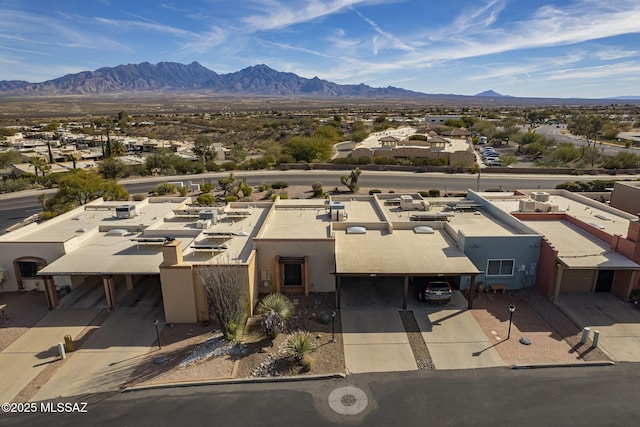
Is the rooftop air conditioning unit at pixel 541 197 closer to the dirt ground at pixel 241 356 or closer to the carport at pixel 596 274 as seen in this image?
the carport at pixel 596 274

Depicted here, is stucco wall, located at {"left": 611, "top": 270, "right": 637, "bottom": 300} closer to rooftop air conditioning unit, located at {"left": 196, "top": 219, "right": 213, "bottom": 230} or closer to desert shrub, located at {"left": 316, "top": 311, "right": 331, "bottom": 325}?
desert shrub, located at {"left": 316, "top": 311, "right": 331, "bottom": 325}

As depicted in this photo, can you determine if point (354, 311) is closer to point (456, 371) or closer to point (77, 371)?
point (456, 371)

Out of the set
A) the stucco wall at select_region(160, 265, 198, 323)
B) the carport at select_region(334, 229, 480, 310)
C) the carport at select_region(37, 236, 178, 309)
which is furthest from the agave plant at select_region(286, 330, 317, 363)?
the carport at select_region(37, 236, 178, 309)

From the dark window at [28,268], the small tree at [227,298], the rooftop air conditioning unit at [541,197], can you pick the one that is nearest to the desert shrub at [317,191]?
the rooftop air conditioning unit at [541,197]

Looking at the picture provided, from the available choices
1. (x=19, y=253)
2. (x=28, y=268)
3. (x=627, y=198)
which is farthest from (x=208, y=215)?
(x=627, y=198)

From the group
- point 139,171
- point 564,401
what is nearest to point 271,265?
point 564,401

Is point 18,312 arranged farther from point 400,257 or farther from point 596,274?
point 596,274
